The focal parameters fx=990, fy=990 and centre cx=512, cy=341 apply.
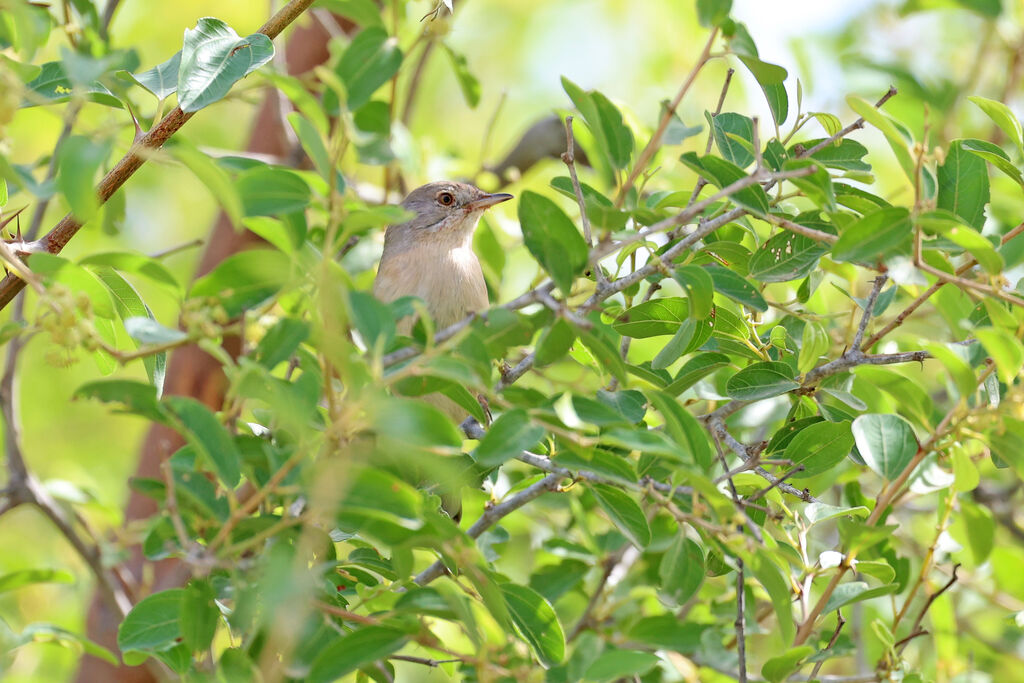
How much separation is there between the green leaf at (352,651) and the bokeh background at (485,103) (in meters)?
2.21

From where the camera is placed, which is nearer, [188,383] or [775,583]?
[775,583]

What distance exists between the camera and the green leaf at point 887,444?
2.51 metres

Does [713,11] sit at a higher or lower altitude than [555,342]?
higher

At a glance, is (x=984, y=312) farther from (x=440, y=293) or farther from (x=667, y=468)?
(x=440, y=293)

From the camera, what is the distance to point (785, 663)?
2754 millimetres

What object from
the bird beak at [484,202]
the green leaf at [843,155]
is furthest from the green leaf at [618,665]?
the bird beak at [484,202]

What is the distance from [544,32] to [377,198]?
4482 millimetres

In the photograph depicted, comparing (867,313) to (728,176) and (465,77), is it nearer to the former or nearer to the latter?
(728,176)

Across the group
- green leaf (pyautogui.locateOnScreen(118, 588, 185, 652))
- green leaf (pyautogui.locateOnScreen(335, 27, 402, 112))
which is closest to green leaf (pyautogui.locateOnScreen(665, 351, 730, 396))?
green leaf (pyautogui.locateOnScreen(335, 27, 402, 112))

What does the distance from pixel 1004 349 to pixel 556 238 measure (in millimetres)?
1001

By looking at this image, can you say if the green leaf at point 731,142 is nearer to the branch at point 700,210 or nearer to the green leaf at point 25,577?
the branch at point 700,210

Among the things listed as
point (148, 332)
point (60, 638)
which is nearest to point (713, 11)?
point (148, 332)

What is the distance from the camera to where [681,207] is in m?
2.94

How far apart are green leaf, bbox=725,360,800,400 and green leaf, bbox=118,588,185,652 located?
153cm
